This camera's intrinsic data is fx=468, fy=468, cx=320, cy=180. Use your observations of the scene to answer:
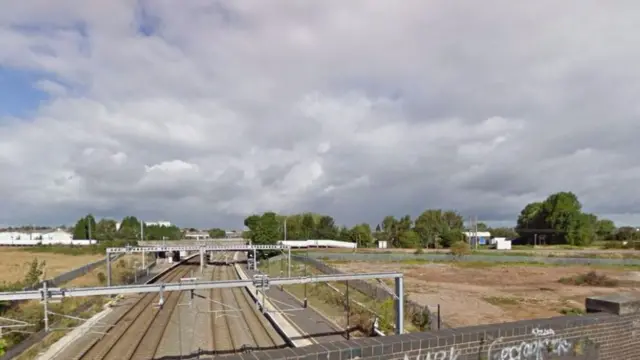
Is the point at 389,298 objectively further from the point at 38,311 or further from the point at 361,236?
the point at 361,236

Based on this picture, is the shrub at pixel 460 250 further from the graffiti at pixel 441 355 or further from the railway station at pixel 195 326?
the graffiti at pixel 441 355

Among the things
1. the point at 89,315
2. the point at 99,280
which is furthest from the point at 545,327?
the point at 99,280

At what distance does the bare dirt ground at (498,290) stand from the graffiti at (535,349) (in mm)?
22622

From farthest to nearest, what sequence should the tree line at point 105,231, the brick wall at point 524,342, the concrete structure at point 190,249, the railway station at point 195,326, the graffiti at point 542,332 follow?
the tree line at point 105,231 < the concrete structure at point 190,249 < the railway station at point 195,326 < the graffiti at point 542,332 < the brick wall at point 524,342

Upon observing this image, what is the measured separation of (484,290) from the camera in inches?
1866

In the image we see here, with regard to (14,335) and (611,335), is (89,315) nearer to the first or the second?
(14,335)

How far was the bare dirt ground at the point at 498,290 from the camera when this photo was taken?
3394 centimetres

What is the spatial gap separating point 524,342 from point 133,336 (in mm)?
26479

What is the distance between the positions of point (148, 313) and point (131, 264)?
125 ft

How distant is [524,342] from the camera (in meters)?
7.20

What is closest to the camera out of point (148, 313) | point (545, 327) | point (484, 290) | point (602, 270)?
point (545, 327)

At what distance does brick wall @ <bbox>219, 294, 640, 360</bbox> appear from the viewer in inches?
229

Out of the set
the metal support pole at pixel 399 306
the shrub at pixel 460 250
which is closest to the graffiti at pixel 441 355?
the metal support pole at pixel 399 306

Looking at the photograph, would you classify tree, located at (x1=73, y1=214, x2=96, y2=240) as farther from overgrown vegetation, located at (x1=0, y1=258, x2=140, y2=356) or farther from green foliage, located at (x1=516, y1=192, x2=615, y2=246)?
green foliage, located at (x1=516, y1=192, x2=615, y2=246)
